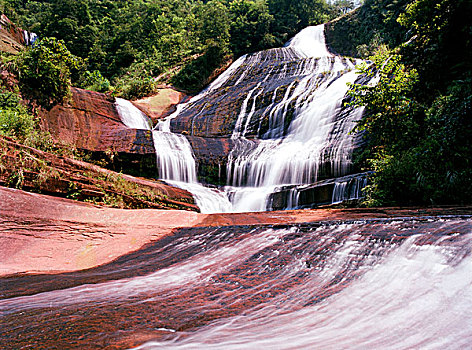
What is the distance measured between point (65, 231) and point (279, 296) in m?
4.62

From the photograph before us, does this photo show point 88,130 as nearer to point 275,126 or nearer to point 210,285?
point 275,126

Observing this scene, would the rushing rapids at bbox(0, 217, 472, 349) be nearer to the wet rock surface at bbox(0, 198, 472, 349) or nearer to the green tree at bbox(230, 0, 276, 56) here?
the wet rock surface at bbox(0, 198, 472, 349)

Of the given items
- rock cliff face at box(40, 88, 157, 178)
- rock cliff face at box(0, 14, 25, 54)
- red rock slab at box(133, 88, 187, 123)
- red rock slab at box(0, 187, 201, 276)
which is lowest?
red rock slab at box(0, 187, 201, 276)

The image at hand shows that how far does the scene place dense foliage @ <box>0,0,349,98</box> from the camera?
90.1 ft

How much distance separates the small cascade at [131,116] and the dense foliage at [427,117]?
11795 mm

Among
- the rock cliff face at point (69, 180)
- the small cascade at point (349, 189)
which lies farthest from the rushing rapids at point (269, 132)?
the rock cliff face at point (69, 180)

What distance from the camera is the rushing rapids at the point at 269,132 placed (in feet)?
36.1

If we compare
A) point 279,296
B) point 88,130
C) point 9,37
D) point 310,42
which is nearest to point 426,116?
point 279,296

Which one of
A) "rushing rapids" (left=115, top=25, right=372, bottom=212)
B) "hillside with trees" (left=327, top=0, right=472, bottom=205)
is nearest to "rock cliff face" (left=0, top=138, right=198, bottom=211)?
"rushing rapids" (left=115, top=25, right=372, bottom=212)

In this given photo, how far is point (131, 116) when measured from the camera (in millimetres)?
16234

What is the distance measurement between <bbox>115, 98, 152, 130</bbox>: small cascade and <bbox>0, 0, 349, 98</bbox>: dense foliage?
934 cm

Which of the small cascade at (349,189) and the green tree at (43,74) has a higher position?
the green tree at (43,74)

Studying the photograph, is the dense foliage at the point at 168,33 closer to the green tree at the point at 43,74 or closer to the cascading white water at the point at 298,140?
the cascading white water at the point at 298,140

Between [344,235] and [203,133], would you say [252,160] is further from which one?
[344,235]
